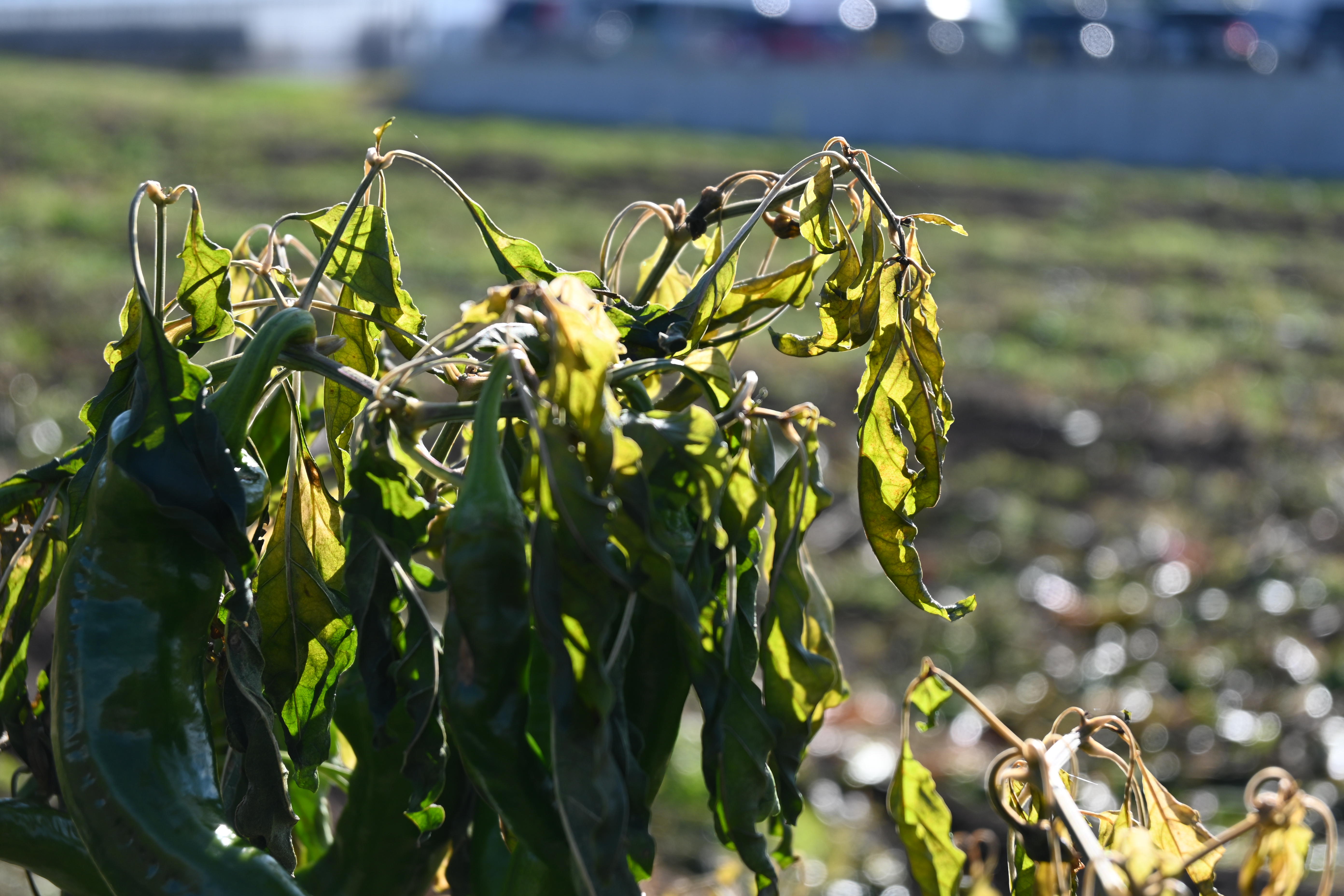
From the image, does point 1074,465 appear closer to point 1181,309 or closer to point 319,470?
point 1181,309

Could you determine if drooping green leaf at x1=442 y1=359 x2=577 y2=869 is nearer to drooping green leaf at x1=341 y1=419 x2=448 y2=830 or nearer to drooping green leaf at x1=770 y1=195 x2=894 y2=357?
drooping green leaf at x1=341 y1=419 x2=448 y2=830

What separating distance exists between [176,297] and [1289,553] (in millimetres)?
5068

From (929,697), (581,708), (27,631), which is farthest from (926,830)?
(27,631)

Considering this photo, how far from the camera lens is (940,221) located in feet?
3.05

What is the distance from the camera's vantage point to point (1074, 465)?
6.19 meters

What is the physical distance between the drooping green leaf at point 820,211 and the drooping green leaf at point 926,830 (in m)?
0.37

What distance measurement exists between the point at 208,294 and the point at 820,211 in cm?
43

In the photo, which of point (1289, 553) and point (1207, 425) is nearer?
point (1289, 553)

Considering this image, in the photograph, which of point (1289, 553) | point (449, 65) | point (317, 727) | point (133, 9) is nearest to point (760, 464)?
point (317, 727)

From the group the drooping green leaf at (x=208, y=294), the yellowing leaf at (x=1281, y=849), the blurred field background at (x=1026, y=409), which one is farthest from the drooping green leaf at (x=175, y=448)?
the blurred field background at (x=1026, y=409)

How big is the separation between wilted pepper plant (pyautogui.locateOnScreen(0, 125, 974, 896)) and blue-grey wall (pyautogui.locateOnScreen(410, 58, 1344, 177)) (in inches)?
692

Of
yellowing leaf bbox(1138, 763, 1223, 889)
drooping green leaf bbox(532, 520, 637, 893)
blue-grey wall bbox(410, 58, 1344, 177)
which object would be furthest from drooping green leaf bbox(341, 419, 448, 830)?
blue-grey wall bbox(410, 58, 1344, 177)

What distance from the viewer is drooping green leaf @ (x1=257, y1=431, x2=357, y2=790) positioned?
85cm

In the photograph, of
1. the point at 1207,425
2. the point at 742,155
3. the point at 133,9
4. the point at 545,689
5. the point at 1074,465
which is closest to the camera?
the point at 545,689
